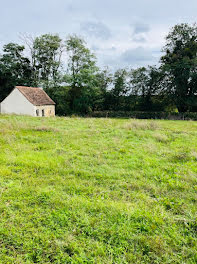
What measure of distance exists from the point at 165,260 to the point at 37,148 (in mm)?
5463

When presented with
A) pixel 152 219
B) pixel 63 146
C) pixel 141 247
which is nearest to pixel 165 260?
pixel 141 247

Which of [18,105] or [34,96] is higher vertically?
[34,96]

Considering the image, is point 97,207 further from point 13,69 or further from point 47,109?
point 13,69

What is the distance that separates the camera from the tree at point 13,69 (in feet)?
111

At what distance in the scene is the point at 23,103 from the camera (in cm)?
2653

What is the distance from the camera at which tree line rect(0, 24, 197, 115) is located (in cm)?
2841

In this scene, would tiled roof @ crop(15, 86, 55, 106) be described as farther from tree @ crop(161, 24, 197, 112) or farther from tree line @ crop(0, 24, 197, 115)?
tree @ crop(161, 24, 197, 112)

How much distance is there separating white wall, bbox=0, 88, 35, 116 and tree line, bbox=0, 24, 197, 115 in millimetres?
7694

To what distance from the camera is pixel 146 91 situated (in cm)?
3272

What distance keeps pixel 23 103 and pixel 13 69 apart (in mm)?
12732

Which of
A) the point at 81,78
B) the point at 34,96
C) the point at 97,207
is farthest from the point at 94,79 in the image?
the point at 97,207

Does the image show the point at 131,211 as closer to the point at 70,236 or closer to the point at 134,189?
the point at 134,189

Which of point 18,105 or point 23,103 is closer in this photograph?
point 23,103

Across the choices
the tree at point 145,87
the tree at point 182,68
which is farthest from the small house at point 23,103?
the tree at point 182,68
